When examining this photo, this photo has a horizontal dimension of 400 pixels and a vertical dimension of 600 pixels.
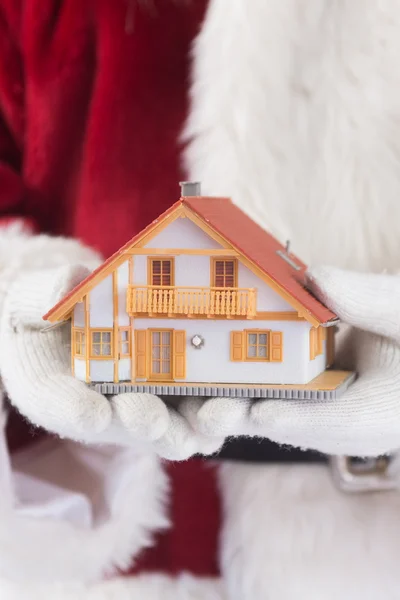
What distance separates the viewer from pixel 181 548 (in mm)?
810

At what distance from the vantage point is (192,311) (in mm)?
467

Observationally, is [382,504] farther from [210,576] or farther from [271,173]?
[271,173]

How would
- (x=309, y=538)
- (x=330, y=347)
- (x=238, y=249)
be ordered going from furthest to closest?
(x=309, y=538) → (x=330, y=347) → (x=238, y=249)

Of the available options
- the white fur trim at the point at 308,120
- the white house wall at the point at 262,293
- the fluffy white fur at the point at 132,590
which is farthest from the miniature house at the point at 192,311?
the fluffy white fur at the point at 132,590

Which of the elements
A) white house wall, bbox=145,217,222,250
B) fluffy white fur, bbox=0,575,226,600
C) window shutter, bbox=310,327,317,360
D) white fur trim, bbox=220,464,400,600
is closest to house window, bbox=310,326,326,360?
window shutter, bbox=310,327,317,360

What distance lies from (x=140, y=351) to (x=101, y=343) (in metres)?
0.03

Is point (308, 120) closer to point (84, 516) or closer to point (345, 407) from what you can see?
point (345, 407)

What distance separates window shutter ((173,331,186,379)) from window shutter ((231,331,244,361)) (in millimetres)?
35

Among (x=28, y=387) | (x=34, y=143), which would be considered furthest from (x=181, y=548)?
(x=34, y=143)

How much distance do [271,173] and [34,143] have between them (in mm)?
293

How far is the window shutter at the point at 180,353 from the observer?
0.48 metres

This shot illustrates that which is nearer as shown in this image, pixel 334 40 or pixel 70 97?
pixel 334 40

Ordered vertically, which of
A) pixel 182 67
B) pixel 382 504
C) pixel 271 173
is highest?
pixel 182 67

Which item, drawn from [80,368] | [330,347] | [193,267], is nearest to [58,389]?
[80,368]
